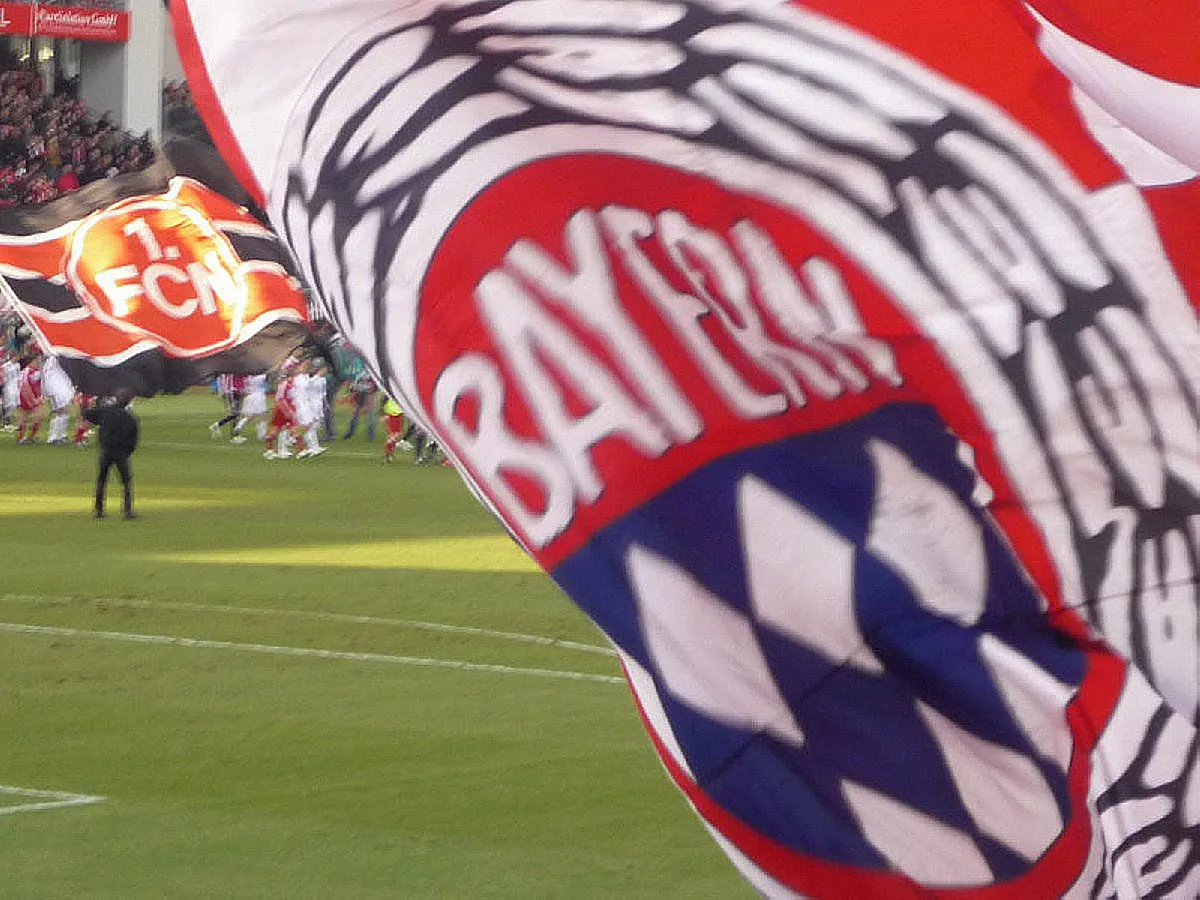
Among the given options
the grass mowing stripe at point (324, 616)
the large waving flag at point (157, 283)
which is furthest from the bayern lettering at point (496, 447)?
the large waving flag at point (157, 283)

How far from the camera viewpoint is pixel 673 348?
446 cm

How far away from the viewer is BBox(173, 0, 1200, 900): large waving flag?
14.3 ft

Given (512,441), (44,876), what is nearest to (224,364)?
(44,876)

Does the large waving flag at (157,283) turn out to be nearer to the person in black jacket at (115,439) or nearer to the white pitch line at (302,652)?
the white pitch line at (302,652)

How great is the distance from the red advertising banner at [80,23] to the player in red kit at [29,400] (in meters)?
18.1

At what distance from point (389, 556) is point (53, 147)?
124 ft

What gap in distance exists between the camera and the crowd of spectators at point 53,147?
56469 millimetres

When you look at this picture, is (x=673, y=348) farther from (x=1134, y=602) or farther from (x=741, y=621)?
(x=1134, y=602)

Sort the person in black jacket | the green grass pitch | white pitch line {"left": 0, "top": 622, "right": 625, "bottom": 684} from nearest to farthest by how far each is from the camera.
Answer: the green grass pitch → white pitch line {"left": 0, "top": 622, "right": 625, "bottom": 684} → the person in black jacket

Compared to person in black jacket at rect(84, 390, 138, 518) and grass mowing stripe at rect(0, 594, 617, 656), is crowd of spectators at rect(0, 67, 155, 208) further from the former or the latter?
grass mowing stripe at rect(0, 594, 617, 656)

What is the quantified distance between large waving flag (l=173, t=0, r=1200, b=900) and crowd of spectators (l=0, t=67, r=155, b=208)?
52.2 m

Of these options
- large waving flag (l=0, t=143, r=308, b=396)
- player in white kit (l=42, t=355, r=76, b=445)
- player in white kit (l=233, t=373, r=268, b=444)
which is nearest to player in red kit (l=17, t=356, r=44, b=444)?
player in white kit (l=42, t=355, r=76, b=445)

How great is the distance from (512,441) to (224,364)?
47.3ft

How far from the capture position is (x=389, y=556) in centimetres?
2198
